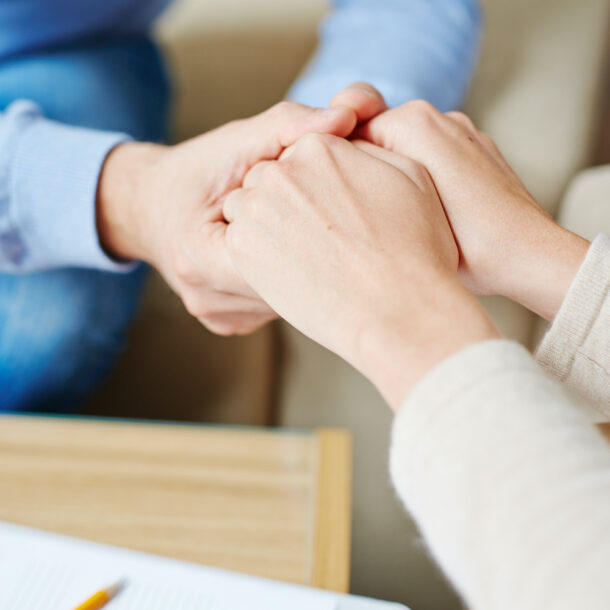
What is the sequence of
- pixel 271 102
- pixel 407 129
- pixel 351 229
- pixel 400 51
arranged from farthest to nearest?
1. pixel 271 102
2. pixel 400 51
3. pixel 407 129
4. pixel 351 229

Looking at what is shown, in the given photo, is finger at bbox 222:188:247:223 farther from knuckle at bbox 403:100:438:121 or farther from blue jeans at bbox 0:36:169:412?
blue jeans at bbox 0:36:169:412

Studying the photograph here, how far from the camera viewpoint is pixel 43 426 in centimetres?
53

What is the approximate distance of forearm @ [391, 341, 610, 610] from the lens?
23 centimetres

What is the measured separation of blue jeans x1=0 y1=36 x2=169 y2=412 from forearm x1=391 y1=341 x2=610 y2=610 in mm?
461

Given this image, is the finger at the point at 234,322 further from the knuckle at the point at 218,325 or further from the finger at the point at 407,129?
the finger at the point at 407,129

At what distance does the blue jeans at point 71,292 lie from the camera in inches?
25.3

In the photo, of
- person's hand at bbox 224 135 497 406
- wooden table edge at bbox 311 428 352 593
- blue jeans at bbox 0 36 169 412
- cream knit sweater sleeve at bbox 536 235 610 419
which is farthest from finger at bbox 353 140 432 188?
blue jeans at bbox 0 36 169 412

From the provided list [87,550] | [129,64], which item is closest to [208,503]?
[87,550]

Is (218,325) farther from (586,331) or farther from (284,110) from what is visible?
(586,331)

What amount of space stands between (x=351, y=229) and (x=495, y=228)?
4.2 inches

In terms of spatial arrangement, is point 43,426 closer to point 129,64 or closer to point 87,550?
point 87,550

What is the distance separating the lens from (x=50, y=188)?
53cm

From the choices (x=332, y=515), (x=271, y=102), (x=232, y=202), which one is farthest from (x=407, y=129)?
(x=271, y=102)

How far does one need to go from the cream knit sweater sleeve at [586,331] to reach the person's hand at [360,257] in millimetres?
65
